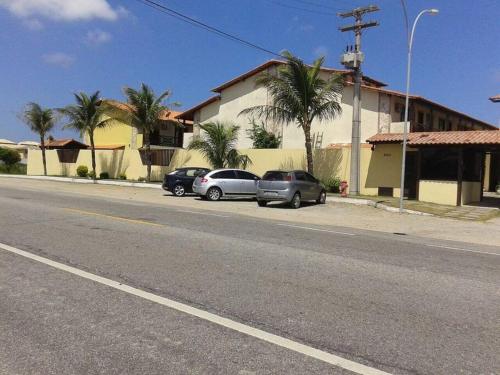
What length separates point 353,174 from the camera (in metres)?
24.3

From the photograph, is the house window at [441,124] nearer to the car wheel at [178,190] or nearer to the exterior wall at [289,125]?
the exterior wall at [289,125]

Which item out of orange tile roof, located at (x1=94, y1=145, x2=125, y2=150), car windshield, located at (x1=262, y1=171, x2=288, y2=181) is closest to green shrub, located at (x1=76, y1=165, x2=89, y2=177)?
orange tile roof, located at (x1=94, y1=145, x2=125, y2=150)

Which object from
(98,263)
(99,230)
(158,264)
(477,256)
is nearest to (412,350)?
(158,264)

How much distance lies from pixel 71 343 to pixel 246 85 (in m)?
33.8

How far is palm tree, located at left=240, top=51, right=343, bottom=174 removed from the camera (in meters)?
23.3

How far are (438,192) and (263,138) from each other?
559 inches

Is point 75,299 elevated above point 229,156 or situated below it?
below

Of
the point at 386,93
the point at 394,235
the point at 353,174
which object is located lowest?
the point at 394,235

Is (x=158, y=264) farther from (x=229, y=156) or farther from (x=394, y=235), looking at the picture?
(x=229, y=156)

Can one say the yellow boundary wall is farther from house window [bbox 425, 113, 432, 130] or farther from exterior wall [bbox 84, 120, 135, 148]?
exterior wall [bbox 84, 120, 135, 148]

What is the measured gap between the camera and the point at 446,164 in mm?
22109

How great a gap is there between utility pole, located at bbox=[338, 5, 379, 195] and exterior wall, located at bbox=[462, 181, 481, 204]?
5.04 metres

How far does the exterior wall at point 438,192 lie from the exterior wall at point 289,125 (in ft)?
25.5

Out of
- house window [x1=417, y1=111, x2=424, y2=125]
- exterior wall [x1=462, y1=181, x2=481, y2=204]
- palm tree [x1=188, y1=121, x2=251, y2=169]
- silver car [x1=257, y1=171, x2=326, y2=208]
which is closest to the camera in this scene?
silver car [x1=257, y1=171, x2=326, y2=208]
